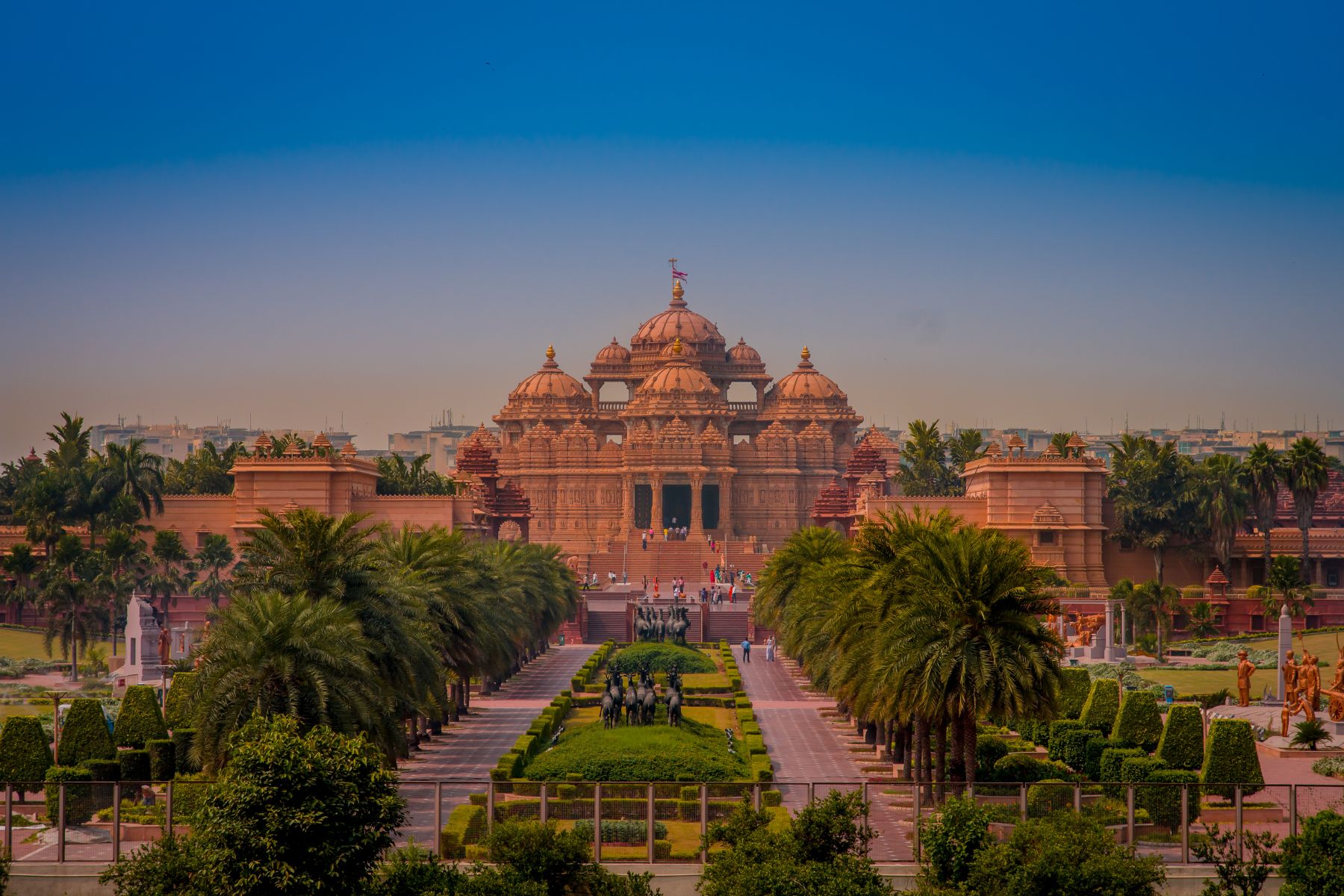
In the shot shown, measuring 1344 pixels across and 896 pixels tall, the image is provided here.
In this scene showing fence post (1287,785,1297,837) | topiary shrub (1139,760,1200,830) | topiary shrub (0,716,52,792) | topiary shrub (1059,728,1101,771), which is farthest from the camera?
topiary shrub (1059,728,1101,771)

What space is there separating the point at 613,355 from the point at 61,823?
107693 millimetres

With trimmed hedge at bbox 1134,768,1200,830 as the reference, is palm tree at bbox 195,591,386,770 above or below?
above

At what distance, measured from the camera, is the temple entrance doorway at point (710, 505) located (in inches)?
4690

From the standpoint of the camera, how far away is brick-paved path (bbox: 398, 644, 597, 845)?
32469 millimetres

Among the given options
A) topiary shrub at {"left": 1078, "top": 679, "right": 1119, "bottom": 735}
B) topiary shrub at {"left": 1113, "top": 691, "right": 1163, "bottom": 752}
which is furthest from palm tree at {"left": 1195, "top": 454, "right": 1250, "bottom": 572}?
topiary shrub at {"left": 1113, "top": 691, "right": 1163, "bottom": 752}

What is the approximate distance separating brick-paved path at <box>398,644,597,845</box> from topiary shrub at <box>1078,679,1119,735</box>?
1173 centimetres

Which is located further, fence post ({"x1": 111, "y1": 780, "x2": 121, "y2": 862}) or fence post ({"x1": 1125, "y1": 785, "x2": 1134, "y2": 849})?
fence post ({"x1": 111, "y1": 780, "x2": 121, "y2": 862})

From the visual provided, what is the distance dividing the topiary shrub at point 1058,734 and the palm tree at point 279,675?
43.4 ft

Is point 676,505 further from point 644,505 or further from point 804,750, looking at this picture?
point 804,750

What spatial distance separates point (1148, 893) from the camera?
24344 millimetres

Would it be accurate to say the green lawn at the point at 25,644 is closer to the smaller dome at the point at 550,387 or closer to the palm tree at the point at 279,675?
the palm tree at the point at 279,675

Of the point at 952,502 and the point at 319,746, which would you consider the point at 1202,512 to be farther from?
the point at 319,746

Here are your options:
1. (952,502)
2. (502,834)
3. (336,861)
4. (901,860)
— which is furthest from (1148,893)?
(952,502)

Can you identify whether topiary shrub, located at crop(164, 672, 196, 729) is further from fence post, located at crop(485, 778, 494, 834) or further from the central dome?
the central dome
